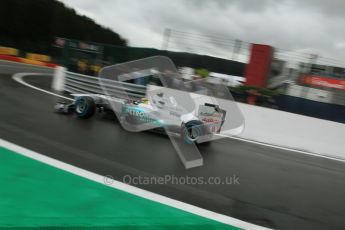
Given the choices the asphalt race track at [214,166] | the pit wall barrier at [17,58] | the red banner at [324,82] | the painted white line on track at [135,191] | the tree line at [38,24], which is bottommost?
the painted white line on track at [135,191]

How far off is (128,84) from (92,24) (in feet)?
213

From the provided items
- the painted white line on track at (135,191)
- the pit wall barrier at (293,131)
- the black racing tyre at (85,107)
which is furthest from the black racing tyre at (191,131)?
the painted white line on track at (135,191)

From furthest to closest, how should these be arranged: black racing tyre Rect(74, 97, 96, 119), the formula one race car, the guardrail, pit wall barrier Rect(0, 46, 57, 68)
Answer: pit wall barrier Rect(0, 46, 57, 68), the guardrail, black racing tyre Rect(74, 97, 96, 119), the formula one race car

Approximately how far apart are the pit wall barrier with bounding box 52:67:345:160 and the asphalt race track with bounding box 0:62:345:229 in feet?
2.56

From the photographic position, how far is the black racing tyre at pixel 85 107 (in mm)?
8960

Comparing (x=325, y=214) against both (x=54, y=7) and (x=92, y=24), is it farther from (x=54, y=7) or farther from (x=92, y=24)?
(x=92, y=24)

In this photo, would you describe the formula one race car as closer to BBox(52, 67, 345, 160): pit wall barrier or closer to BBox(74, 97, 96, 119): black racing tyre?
BBox(74, 97, 96, 119): black racing tyre

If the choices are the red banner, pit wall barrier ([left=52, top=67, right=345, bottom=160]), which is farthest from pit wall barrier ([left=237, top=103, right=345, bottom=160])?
the red banner

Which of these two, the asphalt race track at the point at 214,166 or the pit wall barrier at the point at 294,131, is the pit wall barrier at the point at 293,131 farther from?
the asphalt race track at the point at 214,166

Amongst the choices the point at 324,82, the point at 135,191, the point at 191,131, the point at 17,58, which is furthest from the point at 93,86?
the point at 17,58

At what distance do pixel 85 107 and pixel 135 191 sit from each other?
4.62 meters

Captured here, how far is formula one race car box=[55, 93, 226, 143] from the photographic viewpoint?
8219 mm

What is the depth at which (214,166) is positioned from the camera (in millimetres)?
6707

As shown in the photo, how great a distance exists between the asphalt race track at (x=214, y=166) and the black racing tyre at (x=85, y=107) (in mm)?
201
